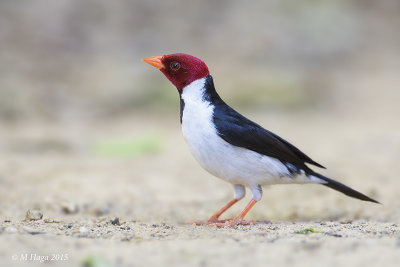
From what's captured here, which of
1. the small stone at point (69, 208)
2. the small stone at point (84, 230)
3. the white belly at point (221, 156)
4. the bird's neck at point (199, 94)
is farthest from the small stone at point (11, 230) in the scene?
the small stone at point (69, 208)

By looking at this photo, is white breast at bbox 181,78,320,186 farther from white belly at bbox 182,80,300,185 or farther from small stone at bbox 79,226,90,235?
small stone at bbox 79,226,90,235

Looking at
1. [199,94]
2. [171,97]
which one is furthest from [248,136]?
[171,97]

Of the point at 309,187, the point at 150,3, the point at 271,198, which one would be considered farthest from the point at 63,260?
the point at 150,3

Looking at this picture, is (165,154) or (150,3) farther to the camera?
(150,3)

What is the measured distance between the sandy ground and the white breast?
399 mm

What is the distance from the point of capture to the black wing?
4242 millimetres

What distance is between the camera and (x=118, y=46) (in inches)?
621

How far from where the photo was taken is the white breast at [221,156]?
13.9 ft

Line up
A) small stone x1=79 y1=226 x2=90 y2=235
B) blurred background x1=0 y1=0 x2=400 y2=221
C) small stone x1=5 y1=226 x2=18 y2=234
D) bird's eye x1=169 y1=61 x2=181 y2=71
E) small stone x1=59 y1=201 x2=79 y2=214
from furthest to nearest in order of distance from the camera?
blurred background x1=0 y1=0 x2=400 y2=221 < small stone x1=59 y1=201 x2=79 y2=214 < bird's eye x1=169 y1=61 x2=181 y2=71 < small stone x1=79 y1=226 x2=90 y2=235 < small stone x1=5 y1=226 x2=18 y2=234

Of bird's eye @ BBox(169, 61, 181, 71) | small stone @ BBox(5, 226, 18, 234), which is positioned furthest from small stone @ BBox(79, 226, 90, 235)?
bird's eye @ BBox(169, 61, 181, 71)

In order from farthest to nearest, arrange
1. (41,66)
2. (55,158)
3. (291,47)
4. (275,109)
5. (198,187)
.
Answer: (291,47) → (41,66) → (275,109) → (55,158) → (198,187)

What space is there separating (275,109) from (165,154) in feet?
13.3

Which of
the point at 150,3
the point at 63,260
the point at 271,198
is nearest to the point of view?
the point at 63,260

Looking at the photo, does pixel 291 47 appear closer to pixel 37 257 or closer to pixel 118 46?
pixel 118 46
